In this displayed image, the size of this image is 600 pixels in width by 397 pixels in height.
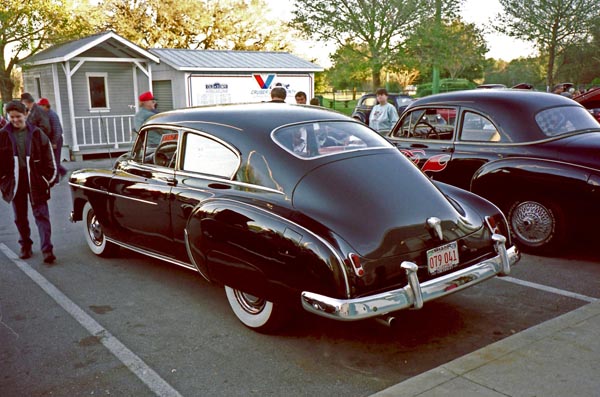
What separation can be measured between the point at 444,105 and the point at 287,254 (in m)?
4.41

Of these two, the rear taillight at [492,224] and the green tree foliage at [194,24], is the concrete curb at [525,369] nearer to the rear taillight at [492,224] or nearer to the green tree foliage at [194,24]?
the rear taillight at [492,224]

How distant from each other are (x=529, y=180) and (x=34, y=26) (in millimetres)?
27206

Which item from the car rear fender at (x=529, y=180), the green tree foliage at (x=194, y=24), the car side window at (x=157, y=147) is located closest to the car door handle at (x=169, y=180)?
the car side window at (x=157, y=147)

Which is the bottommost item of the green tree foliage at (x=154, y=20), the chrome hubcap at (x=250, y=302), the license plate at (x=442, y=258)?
the chrome hubcap at (x=250, y=302)

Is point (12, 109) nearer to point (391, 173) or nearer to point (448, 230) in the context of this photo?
point (391, 173)

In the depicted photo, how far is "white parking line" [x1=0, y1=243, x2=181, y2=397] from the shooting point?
373cm

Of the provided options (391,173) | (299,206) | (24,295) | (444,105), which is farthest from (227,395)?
(444,105)

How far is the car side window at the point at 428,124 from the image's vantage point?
749 cm

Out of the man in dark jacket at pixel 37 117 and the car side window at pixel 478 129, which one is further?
the man in dark jacket at pixel 37 117

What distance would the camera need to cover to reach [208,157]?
499 centimetres

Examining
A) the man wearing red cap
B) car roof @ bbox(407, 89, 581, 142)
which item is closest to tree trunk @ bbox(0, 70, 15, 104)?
the man wearing red cap

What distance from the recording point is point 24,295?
5.48 metres

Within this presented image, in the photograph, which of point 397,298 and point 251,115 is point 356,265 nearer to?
point 397,298

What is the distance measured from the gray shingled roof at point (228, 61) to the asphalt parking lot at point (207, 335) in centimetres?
1628
